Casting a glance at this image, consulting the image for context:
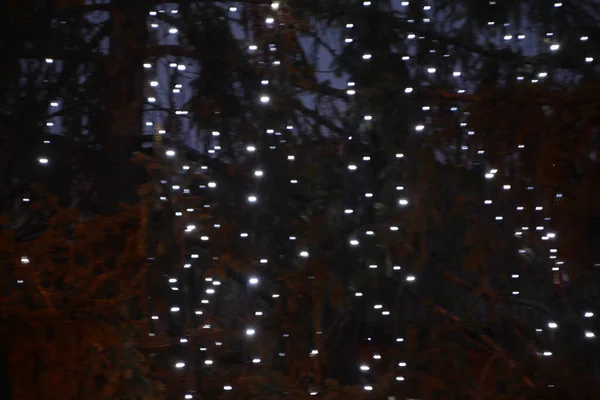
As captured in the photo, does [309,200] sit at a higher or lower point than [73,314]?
higher

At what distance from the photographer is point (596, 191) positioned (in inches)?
153

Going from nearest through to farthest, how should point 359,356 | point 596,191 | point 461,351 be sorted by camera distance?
point 596,191 < point 461,351 < point 359,356

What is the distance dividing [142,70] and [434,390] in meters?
2.73

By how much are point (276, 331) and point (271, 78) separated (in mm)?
1586

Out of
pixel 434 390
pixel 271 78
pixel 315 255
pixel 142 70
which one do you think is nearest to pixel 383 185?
pixel 315 255

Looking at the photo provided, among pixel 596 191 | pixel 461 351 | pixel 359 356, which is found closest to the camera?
pixel 596 191

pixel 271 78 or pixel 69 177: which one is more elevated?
pixel 271 78

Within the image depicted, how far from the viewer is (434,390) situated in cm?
404

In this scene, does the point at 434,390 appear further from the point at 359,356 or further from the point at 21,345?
the point at 21,345

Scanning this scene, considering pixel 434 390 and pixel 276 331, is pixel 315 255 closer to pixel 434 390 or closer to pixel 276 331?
pixel 276 331

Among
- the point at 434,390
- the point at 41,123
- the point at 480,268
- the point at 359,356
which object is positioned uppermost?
the point at 41,123

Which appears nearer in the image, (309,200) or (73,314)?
(73,314)

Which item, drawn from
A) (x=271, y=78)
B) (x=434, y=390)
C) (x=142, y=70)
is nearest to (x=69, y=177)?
(x=142, y=70)

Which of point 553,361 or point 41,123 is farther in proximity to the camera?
point 41,123
